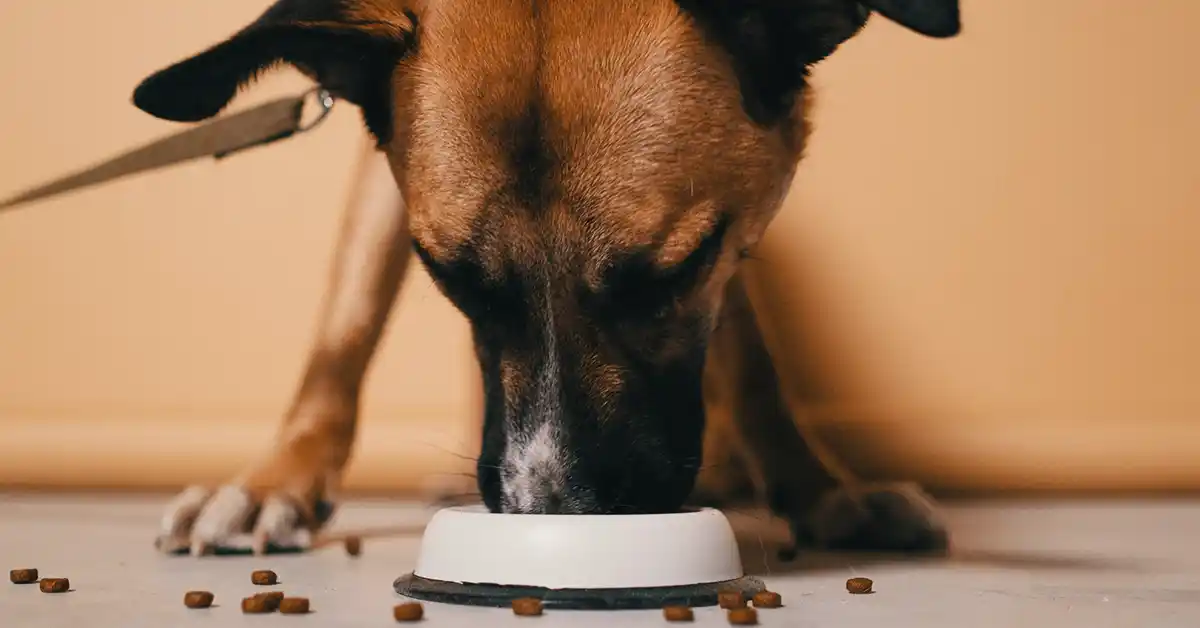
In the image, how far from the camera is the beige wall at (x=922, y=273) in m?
3.81

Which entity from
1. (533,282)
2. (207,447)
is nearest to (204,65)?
(533,282)

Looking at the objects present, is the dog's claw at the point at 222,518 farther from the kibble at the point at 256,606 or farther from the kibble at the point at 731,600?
the kibble at the point at 731,600

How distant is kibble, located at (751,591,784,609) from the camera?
5.33 feet

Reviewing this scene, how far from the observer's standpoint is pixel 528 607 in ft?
5.09

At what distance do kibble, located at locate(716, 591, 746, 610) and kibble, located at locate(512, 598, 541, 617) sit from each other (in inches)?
9.1

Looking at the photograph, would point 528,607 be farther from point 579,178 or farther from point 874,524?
point 874,524

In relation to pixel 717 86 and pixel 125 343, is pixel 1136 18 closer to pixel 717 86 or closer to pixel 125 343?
pixel 717 86

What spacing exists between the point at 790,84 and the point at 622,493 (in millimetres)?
737

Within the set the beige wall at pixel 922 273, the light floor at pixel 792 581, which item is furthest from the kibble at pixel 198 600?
the beige wall at pixel 922 273

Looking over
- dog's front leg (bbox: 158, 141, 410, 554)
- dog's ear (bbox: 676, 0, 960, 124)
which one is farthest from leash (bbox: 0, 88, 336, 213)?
dog's ear (bbox: 676, 0, 960, 124)

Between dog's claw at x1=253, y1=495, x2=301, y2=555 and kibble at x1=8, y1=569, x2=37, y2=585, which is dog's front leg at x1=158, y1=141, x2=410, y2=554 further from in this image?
kibble at x1=8, y1=569, x2=37, y2=585

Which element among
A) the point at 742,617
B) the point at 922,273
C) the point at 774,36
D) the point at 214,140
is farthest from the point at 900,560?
the point at 922,273

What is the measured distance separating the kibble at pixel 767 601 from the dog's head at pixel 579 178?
0.29 meters

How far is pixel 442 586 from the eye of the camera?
1.68 metres
